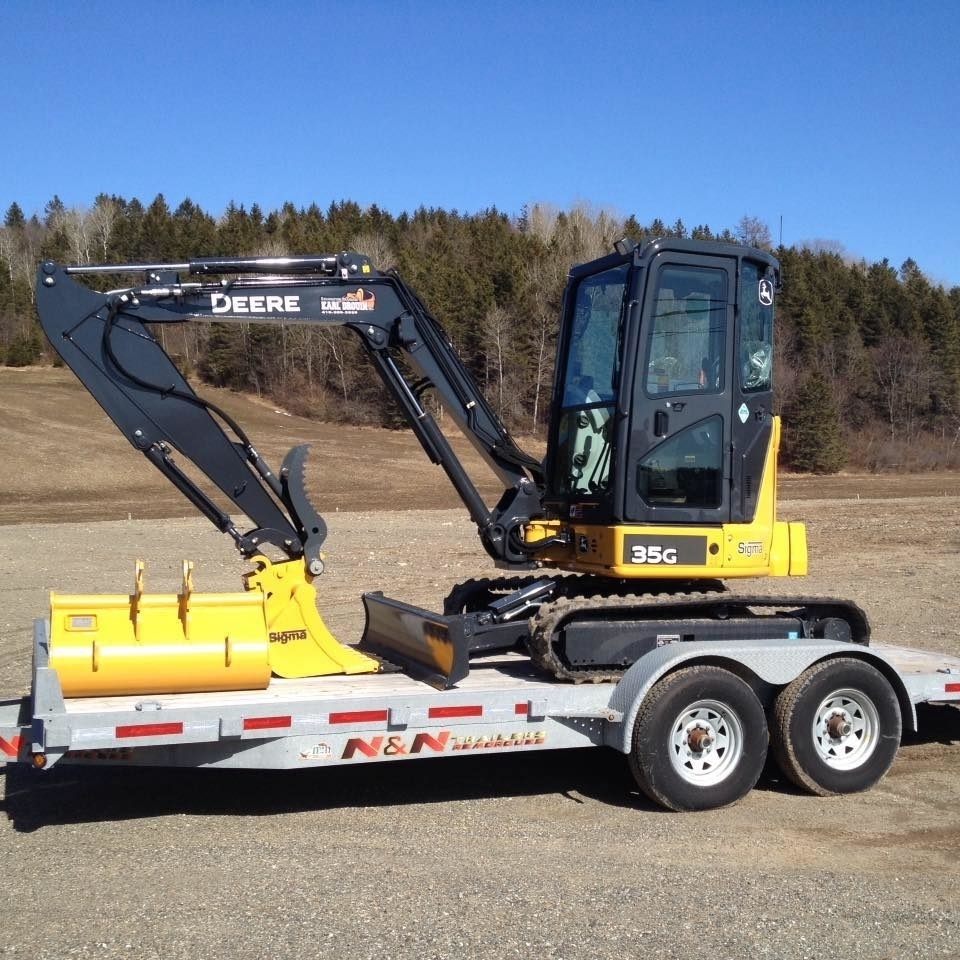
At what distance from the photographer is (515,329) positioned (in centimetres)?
6066

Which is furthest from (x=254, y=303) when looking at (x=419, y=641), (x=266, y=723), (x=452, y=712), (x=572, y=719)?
(x=572, y=719)

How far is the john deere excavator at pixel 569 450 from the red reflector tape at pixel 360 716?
66 centimetres

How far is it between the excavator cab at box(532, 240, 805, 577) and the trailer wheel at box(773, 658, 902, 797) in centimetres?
89

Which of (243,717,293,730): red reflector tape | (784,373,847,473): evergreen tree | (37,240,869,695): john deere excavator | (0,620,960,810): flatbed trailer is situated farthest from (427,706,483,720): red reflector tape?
(784,373,847,473): evergreen tree

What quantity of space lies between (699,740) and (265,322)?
12.7 ft

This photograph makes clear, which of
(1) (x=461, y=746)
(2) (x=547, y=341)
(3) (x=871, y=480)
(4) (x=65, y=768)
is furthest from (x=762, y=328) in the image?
(2) (x=547, y=341)

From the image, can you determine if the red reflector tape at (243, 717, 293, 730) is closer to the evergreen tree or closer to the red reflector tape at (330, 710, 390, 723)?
the red reflector tape at (330, 710, 390, 723)

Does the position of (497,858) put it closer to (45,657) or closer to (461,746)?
(461,746)

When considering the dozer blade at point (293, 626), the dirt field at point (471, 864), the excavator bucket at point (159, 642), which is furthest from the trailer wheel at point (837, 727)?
the excavator bucket at point (159, 642)

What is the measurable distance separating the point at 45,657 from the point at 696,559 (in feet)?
13.3

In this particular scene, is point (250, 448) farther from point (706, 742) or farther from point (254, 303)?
point (706, 742)

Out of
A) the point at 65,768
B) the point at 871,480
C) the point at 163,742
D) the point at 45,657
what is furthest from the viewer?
the point at 871,480

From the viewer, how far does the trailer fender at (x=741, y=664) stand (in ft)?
22.6

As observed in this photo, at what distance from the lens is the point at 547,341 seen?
181ft
